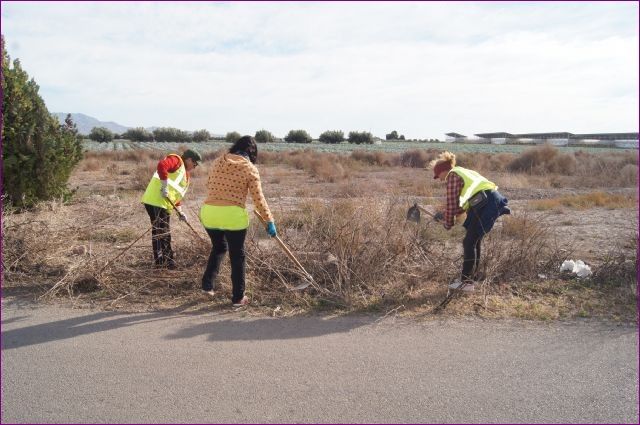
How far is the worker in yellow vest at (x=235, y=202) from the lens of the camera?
15.1 feet

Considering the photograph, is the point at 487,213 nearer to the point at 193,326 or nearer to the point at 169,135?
the point at 193,326

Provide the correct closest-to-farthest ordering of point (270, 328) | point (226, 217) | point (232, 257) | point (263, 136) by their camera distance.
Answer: point (270, 328) < point (226, 217) < point (232, 257) < point (263, 136)

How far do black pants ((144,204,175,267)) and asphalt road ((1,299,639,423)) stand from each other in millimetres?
1235

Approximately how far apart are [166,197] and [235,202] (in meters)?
1.36

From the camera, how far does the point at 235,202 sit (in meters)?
4.61

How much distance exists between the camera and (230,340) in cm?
398

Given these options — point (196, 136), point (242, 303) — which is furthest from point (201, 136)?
point (242, 303)

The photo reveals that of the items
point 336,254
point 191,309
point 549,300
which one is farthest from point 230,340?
point 549,300

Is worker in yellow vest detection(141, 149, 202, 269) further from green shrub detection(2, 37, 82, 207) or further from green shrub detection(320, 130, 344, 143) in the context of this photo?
green shrub detection(320, 130, 344, 143)

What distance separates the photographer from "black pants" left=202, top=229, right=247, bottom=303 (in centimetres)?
469

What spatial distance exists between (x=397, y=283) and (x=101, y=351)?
10.1 ft

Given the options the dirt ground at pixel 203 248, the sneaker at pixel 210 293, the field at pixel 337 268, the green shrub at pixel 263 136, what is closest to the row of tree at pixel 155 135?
the green shrub at pixel 263 136

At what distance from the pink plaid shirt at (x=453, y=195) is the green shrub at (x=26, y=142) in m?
7.41

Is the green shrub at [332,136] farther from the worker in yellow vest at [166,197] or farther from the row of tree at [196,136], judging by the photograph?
the worker in yellow vest at [166,197]
